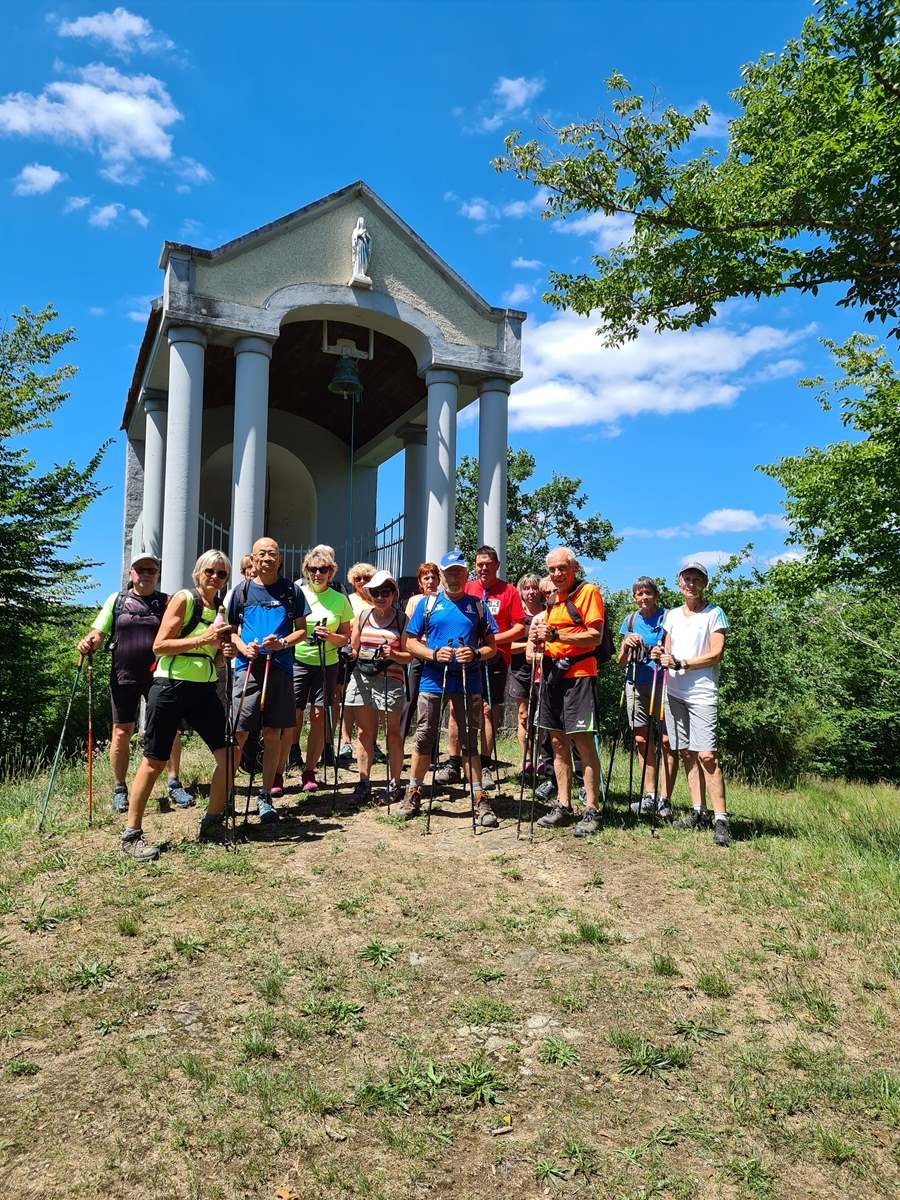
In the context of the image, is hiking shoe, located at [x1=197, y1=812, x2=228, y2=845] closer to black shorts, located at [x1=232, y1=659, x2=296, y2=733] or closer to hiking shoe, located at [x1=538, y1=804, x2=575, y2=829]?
black shorts, located at [x1=232, y1=659, x2=296, y2=733]

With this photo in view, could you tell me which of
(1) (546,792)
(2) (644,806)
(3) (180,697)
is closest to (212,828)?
(3) (180,697)

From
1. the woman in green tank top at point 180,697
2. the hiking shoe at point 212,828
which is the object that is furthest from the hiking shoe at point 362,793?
the woman in green tank top at point 180,697

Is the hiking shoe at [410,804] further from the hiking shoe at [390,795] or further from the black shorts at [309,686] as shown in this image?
the black shorts at [309,686]

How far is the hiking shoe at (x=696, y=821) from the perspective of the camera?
6.34 metres

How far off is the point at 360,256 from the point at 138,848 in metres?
7.78

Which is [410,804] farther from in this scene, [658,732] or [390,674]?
[658,732]

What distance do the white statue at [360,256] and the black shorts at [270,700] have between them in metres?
6.16

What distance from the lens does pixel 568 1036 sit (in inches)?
144

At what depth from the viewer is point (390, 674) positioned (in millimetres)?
6680

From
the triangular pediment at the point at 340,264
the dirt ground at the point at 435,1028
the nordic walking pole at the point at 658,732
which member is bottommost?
the dirt ground at the point at 435,1028

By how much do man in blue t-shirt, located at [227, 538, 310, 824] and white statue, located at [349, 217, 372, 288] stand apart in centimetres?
566

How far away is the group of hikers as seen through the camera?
562 centimetres

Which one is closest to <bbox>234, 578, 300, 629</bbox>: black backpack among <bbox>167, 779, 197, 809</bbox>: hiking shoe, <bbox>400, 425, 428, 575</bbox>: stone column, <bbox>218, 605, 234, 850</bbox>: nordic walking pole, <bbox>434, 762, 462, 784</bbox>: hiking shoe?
<bbox>218, 605, 234, 850</bbox>: nordic walking pole

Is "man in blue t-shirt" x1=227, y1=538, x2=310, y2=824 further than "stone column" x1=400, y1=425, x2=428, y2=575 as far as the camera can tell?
No
